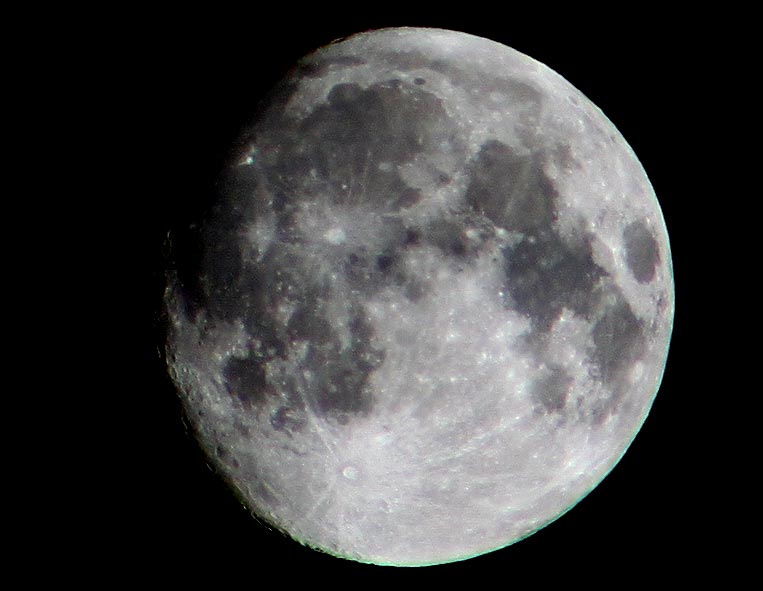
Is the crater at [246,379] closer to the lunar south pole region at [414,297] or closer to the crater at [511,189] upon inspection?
the lunar south pole region at [414,297]

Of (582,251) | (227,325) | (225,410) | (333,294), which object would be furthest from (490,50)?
(225,410)

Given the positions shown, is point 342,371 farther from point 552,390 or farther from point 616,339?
point 616,339

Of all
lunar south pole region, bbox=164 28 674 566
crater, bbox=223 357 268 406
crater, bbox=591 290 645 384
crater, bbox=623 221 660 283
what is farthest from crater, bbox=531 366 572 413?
crater, bbox=223 357 268 406

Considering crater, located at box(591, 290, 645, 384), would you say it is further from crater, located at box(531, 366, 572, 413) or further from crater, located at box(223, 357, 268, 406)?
crater, located at box(223, 357, 268, 406)

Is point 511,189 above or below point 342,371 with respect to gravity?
above

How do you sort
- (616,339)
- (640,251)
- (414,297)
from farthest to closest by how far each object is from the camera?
(640,251) < (616,339) < (414,297)

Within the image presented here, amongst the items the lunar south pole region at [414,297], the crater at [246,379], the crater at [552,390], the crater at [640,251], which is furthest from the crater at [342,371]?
the crater at [640,251]

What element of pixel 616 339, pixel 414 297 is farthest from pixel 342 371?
pixel 616 339

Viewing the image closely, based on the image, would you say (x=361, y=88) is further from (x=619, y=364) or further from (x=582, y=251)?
(x=619, y=364)

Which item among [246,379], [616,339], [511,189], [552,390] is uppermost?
[511,189]
